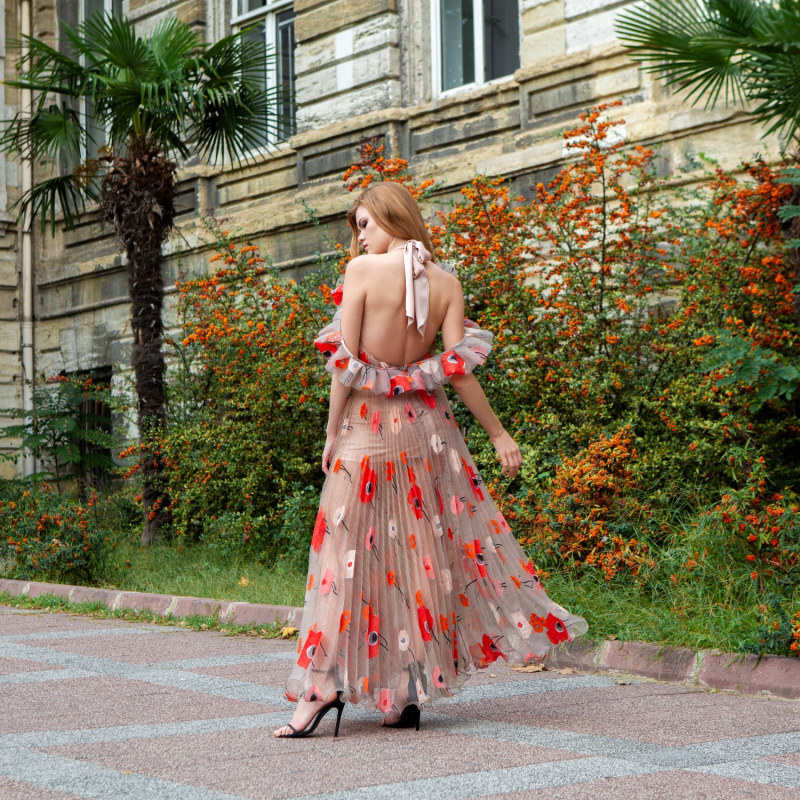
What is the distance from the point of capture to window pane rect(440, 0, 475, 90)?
13.2 metres

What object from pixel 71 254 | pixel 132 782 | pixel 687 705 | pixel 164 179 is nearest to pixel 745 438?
pixel 687 705

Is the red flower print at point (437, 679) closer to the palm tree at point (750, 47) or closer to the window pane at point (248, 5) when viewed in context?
the palm tree at point (750, 47)

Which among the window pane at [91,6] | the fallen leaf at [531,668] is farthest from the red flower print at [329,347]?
the window pane at [91,6]

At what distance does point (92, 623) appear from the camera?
8.29 m

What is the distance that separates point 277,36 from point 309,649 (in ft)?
41.0

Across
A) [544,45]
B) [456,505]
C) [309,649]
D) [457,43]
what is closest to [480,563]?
[456,505]

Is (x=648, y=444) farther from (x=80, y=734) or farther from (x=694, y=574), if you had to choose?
(x=80, y=734)

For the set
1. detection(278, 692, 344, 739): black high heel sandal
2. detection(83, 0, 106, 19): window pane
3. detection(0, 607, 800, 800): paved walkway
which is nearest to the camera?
detection(0, 607, 800, 800): paved walkway

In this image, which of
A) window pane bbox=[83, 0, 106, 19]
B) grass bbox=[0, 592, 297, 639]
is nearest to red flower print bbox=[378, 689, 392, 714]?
grass bbox=[0, 592, 297, 639]

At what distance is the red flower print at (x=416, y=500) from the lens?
180 inches

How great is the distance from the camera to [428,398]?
4.70 metres

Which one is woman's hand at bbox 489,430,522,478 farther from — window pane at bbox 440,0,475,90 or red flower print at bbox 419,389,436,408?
window pane at bbox 440,0,475,90

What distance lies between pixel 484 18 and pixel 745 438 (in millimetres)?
6874

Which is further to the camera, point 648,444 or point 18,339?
point 18,339
